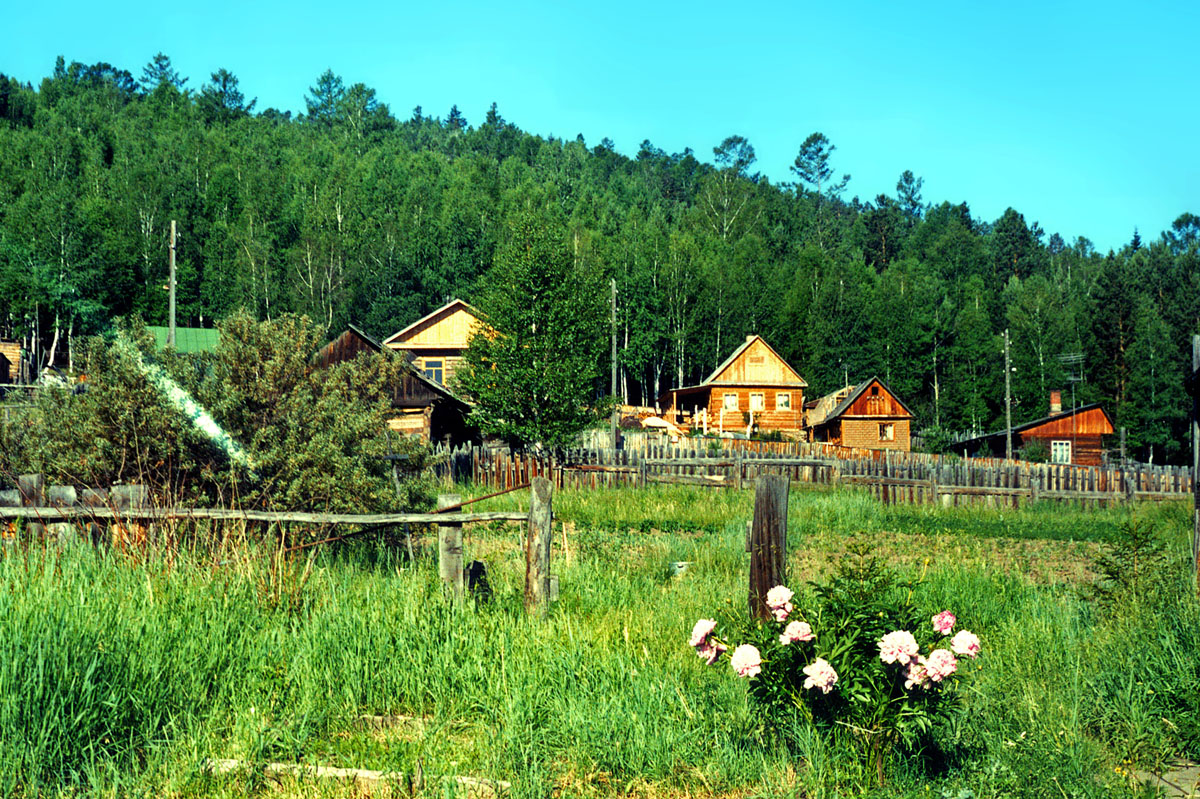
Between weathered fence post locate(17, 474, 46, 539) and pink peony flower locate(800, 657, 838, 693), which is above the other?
weathered fence post locate(17, 474, 46, 539)

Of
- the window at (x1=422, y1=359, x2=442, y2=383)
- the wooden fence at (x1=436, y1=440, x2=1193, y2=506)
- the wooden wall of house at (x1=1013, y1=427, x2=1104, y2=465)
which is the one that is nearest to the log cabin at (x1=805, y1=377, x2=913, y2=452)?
the wooden wall of house at (x1=1013, y1=427, x2=1104, y2=465)

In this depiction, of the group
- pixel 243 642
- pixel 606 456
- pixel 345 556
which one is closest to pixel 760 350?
pixel 606 456

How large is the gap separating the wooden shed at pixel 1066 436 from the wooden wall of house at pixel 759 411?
10461mm

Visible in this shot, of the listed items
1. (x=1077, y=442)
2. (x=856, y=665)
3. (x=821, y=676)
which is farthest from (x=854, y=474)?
(x=1077, y=442)

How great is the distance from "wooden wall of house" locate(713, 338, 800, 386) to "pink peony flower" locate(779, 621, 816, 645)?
51135 mm

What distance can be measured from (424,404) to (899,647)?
2963 cm

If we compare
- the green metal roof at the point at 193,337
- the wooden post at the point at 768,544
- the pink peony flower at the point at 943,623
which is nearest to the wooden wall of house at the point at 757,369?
the green metal roof at the point at 193,337

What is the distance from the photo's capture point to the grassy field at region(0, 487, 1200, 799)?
4.11 metres

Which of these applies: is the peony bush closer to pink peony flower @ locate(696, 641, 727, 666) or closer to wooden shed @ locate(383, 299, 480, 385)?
pink peony flower @ locate(696, 641, 727, 666)

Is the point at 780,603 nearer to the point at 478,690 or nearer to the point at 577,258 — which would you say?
the point at 478,690

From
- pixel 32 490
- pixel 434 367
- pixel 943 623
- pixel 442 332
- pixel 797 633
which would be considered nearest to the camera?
pixel 797 633

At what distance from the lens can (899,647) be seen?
3.86 metres

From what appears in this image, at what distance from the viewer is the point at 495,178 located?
320 ft

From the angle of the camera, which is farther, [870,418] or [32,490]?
[870,418]
